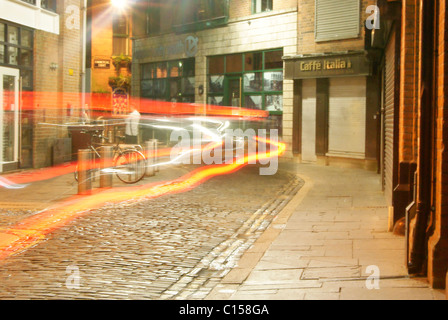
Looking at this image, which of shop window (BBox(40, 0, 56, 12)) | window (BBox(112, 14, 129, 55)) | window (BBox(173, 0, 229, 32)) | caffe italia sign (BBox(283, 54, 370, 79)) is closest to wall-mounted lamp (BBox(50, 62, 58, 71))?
shop window (BBox(40, 0, 56, 12))

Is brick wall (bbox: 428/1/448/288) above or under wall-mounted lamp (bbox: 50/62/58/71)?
under

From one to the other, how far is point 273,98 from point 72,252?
632 inches

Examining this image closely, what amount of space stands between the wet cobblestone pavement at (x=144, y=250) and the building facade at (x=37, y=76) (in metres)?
6.54

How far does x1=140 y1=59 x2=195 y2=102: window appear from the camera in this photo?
2598 cm

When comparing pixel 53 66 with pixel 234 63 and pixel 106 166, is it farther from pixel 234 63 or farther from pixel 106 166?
pixel 234 63

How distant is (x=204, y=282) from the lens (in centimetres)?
560

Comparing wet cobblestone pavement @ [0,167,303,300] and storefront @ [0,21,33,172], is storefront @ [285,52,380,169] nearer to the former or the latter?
wet cobblestone pavement @ [0,167,303,300]

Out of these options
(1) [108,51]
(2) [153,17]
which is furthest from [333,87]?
(1) [108,51]

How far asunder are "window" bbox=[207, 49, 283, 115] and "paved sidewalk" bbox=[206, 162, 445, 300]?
11.4 meters

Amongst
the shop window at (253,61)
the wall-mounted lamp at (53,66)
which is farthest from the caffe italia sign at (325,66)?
the wall-mounted lamp at (53,66)

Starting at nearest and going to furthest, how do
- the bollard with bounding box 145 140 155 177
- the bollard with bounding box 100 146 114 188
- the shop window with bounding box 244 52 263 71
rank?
the bollard with bounding box 100 146 114 188
the bollard with bounding box 145 140 155 177
the shop window with bounding box 244 52 263 71

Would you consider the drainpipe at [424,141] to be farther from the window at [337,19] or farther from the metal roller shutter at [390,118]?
the window at [337,19]

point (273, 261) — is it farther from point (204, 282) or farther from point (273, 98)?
point (273, 98)
